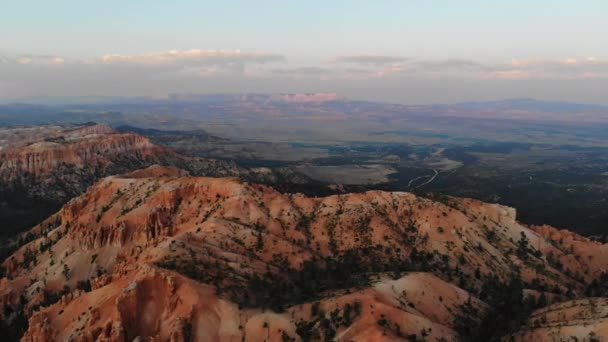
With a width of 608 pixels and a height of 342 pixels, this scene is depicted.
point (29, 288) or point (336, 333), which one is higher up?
point (336, 333)

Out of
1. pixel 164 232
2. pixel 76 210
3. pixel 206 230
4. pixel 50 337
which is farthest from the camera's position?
pixel 76 210

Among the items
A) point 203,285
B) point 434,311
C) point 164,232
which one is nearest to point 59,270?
point 164,232

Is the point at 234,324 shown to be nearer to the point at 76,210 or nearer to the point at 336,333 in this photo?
the point at 336,333

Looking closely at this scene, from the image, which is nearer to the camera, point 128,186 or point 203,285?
point 203,285

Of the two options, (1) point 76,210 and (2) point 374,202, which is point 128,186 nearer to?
(1) point 76,210

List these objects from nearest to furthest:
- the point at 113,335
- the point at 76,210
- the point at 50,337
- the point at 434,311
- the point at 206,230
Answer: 1. the point at 113,335
2. the point at 50,337
3. the point at 434,311
4. the point at 206,230
5. the point at 76,210

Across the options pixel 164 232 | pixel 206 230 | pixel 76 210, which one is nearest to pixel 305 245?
pixel 206 230

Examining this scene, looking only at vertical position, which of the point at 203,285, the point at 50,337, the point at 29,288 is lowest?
the point at 29,288
